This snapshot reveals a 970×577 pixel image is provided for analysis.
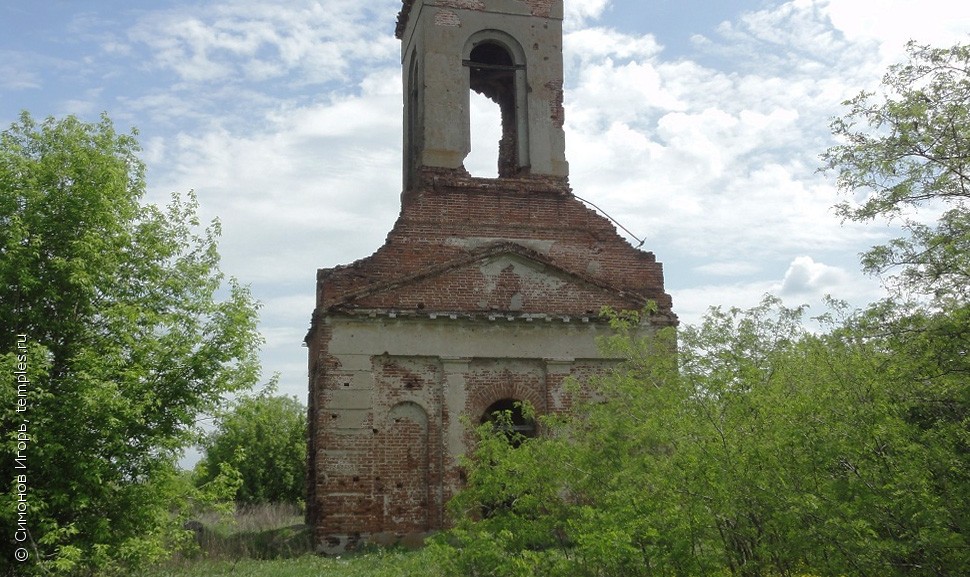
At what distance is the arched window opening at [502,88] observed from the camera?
19.0 meters

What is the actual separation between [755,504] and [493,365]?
341 inches

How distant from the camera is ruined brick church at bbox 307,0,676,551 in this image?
49.9ft

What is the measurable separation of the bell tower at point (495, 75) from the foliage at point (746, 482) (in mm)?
9346

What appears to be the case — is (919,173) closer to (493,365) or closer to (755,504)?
(755,504)

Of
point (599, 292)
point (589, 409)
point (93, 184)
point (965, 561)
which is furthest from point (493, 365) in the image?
point (965, 561)

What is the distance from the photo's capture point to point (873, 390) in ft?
→ 25.3

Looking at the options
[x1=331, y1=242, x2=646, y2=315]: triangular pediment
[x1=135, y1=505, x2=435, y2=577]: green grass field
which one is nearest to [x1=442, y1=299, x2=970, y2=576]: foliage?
[x1=135, y1=505, x2=435, y2=577]: green grass field

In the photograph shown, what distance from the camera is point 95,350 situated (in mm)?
10766

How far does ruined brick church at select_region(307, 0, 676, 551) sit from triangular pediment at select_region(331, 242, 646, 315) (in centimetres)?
3

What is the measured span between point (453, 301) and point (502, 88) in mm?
6604

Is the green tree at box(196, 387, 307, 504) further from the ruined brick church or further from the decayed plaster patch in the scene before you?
the decayed plaster patch

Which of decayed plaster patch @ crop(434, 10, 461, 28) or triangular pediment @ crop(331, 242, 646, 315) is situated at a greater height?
decayed plaster patch @ crop(434, 10, 461, 28)

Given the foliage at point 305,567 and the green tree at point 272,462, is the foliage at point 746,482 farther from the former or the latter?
the green tree at point 272,462

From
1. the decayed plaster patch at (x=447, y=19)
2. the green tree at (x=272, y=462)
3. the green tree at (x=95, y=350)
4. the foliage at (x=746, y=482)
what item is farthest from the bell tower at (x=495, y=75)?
the green tree at (x=272, y=462)
